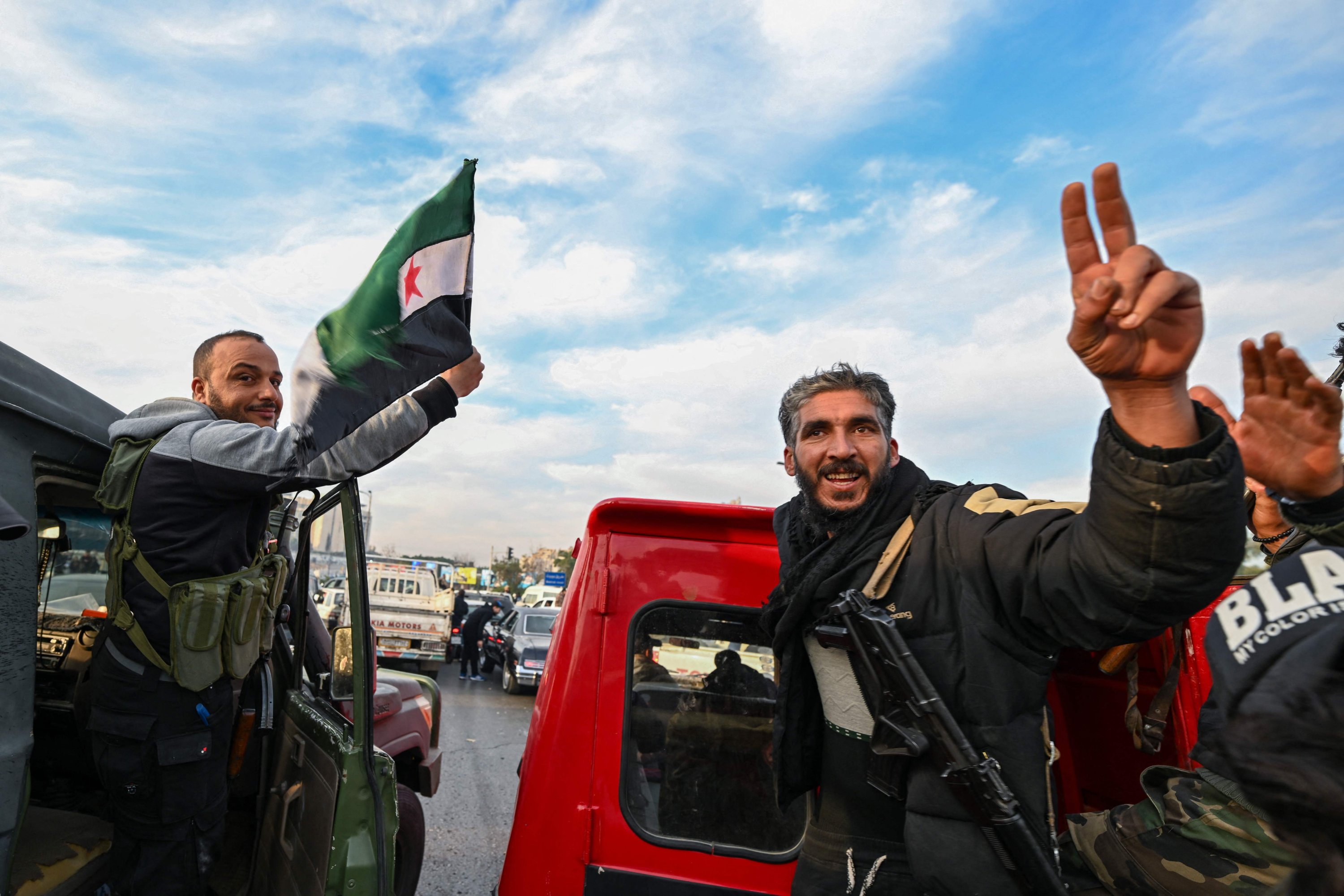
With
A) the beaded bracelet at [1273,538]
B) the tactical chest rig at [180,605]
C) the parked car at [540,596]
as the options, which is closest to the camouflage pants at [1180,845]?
the beaded bracelet at [1273,538]

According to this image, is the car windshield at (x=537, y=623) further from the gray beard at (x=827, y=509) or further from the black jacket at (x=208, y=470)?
the gray beard at (x=827, y=509)

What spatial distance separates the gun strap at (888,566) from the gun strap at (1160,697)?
803 mm

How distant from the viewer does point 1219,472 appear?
1211mm

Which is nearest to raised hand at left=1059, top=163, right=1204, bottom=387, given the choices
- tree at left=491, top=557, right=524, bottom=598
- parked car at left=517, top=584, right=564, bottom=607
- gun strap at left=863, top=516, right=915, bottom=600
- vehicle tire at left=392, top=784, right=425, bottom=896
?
gun strap at left=863, top=516, right=915, bottom=600

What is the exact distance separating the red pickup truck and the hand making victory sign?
1.27 meters

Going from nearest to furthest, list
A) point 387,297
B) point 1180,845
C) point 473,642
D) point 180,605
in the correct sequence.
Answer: point 1180,845 → point 387,297 → point 180,605 → point 473,642

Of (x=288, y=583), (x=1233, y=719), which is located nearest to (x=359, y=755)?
(x=288, y=583)

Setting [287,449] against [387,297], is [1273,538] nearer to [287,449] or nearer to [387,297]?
[387,297]

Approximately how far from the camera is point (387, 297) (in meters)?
2.12

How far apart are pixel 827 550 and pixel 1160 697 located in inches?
40.7

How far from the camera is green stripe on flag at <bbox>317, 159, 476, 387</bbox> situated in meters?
2.10

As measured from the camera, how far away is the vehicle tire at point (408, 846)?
343 centimetres

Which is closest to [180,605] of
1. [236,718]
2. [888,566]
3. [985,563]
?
[236,718]

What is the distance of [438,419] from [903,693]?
1.50 m
